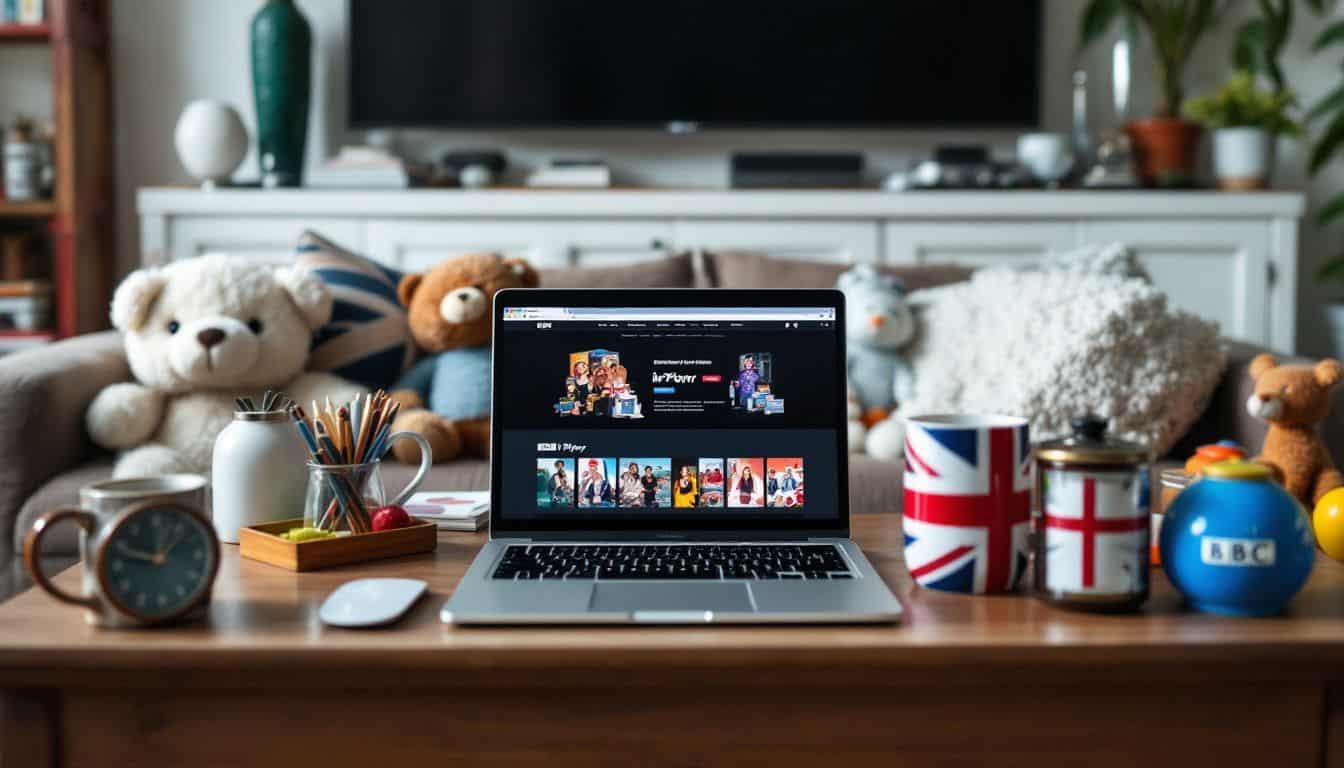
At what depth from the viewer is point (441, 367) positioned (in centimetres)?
221

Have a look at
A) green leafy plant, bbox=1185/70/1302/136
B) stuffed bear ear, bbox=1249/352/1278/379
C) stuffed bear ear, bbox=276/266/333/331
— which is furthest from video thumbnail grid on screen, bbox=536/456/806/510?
green leafy plant, bbox=1185/70/1302/136

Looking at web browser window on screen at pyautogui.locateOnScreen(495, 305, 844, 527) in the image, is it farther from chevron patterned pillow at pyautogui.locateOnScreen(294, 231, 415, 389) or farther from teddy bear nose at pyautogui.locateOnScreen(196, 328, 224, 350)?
chevron patterned pillow at pyautogui.locateOnScreen(294, 231, 415, 389)

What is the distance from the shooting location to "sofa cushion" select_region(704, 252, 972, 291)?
238 centimetres

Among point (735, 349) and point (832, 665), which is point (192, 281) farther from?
point (832, 665)

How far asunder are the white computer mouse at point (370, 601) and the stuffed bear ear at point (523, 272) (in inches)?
52.4

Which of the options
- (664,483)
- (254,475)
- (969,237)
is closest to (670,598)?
(664,483)

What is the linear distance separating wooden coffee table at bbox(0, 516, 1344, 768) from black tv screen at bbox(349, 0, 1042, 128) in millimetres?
2900

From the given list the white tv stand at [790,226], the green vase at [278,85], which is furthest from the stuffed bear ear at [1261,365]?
the green vase at [278,85]

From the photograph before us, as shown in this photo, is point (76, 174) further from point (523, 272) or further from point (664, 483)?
point (664, 483)

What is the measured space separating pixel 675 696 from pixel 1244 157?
3.07 meters

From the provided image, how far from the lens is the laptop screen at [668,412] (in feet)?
3.47

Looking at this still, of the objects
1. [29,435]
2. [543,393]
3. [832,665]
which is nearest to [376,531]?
[543,393]

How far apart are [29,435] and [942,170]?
7.66 feet

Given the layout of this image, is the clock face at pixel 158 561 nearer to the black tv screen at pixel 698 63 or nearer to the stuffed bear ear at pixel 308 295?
the stuffed bear ear at pixel 308 295
